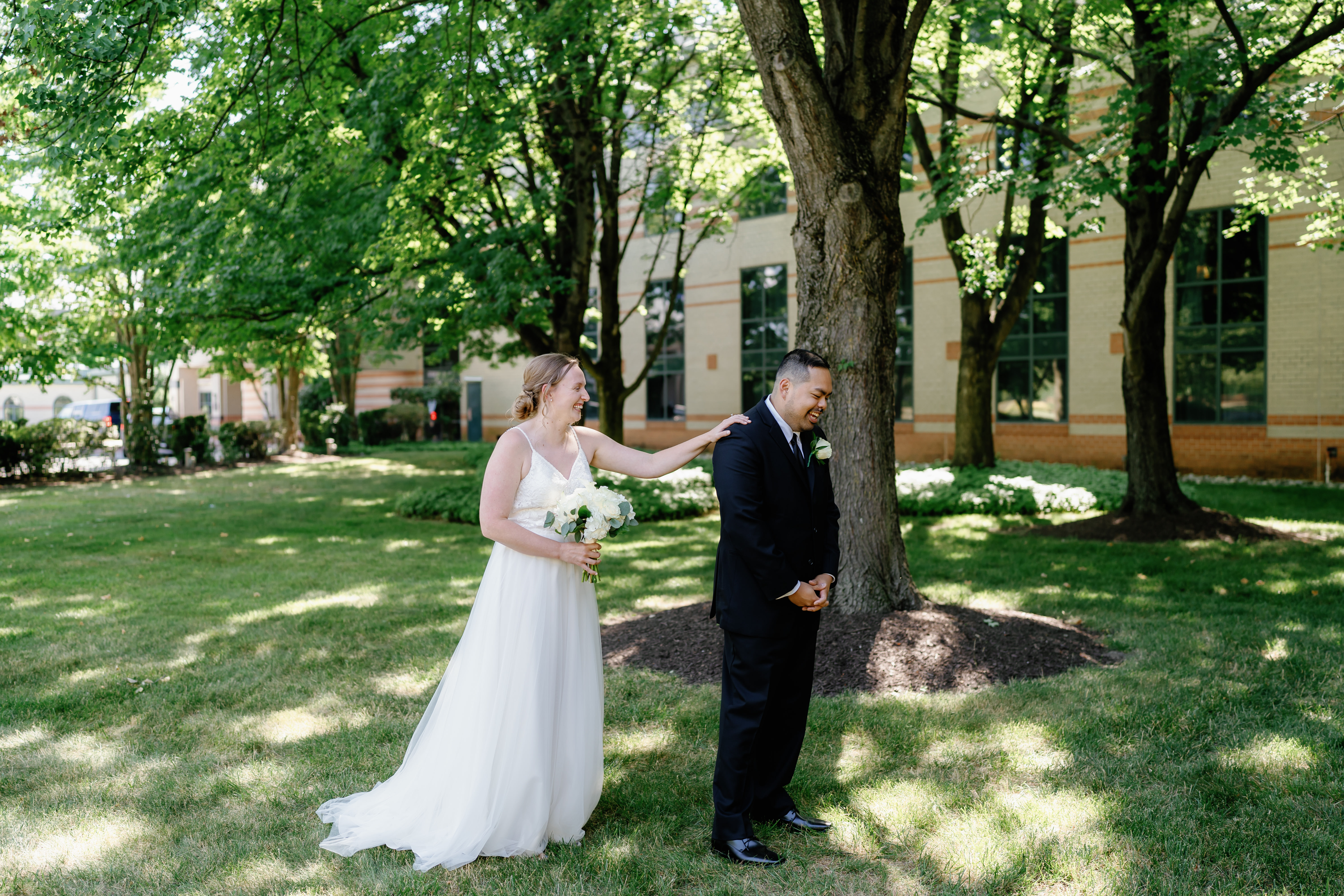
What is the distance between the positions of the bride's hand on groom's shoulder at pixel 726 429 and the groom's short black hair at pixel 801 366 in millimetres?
207

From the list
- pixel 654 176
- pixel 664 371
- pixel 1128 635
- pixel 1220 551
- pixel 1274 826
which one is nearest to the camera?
pixel 1274 826

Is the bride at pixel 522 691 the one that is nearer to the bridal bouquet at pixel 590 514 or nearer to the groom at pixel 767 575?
the bridal bouquet at pixel 590 514

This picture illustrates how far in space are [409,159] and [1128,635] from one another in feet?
31.5

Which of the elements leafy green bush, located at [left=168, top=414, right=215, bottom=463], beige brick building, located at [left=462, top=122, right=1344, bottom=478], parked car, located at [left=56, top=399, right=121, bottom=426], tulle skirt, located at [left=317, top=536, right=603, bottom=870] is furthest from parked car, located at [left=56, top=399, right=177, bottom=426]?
tulle skirt, located at [left=317, top=536, right=603, bottom=870]

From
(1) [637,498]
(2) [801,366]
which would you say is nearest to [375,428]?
(1) [637,498]

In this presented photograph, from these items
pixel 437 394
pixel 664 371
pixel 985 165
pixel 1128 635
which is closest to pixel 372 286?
pixel 1128 635

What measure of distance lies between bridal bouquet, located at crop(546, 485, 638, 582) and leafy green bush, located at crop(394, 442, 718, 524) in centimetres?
1020

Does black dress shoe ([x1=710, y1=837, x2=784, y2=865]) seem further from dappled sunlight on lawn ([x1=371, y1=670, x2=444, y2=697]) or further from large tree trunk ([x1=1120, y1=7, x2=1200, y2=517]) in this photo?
large tree trunk ([x1=1120, y1=7, x2=1200, y2=517])

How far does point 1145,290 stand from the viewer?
38.5 feet

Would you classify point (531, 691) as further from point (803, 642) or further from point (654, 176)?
point (654, 176)

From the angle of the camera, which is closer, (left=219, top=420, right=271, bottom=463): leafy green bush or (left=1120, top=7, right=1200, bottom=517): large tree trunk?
(left=1120, top=7, right=1200, bottom=517): large tree trunk

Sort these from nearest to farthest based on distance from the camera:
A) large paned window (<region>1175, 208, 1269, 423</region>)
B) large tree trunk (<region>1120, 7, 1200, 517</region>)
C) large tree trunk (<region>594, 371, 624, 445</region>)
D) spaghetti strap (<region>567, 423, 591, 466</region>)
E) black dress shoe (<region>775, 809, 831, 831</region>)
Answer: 1. black dress shoe (<region>775, 809, 831, 831</region>)
2. spaghetti strap (<region>567, 423, 591, 466</region>)
3. large tree trunk (<region>1120, 7, 1200, 517</region>)
4. large tree trunk (<region>594, 371, 624, 445</region>)
5. large paned window (<region>1175, 208, 1269, 423</region>)

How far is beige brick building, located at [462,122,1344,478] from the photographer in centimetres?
1797

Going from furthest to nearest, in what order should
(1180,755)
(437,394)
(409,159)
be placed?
(437,394) < (409,159) < (1180,755)
